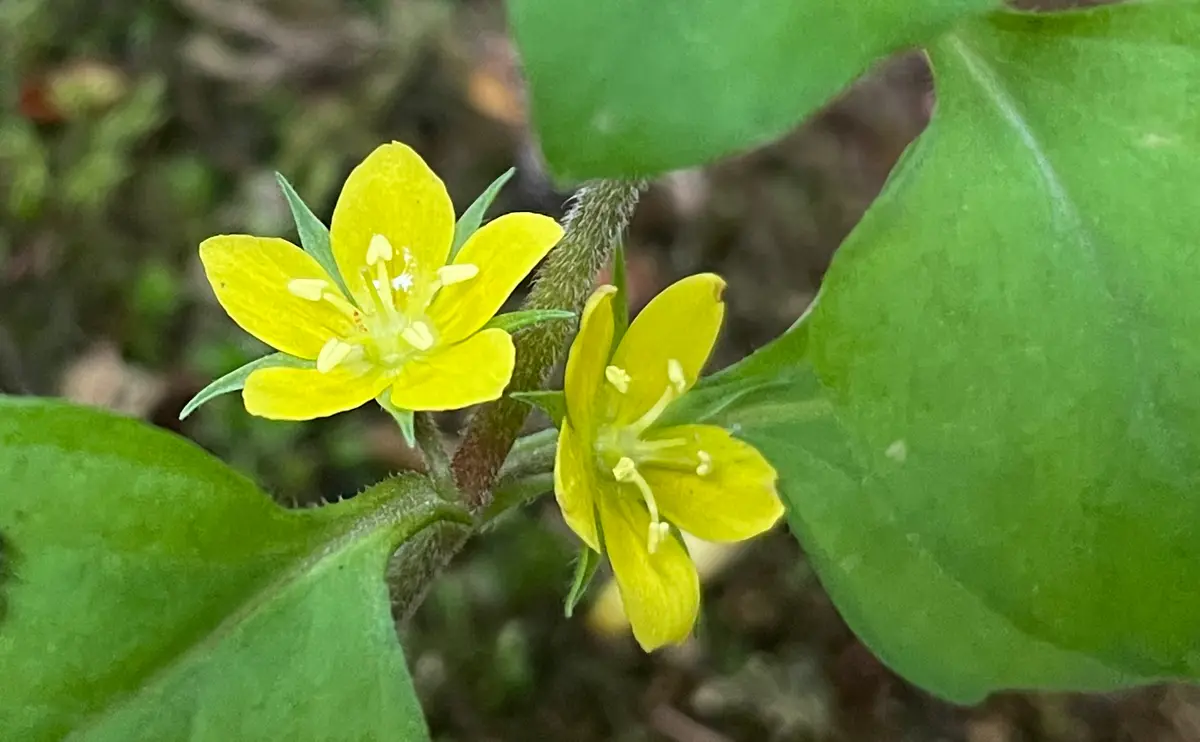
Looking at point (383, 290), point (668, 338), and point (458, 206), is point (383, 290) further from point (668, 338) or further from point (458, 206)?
point (458, 206)

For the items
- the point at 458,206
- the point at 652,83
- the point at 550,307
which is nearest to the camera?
the point at 652,83

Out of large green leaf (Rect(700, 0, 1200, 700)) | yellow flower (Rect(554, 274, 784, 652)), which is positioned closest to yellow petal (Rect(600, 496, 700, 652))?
yellow flower (Rect(554, 274, 784, 652))

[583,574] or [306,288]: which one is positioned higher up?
[306,288]

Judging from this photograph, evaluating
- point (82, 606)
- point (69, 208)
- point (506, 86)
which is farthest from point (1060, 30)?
point (69, 208)

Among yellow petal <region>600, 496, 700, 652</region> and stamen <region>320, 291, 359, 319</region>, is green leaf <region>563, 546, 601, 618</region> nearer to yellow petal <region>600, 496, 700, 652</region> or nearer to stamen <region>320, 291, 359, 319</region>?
yellow petal <region>600, 496, 700, 652</region>

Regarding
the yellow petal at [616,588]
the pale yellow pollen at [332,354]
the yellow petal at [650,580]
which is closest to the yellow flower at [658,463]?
the yellow petal at [650,580]

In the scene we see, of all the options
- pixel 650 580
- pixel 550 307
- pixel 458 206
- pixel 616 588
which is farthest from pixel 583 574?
pixel 458 206

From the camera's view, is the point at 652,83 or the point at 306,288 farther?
the point at 306,288

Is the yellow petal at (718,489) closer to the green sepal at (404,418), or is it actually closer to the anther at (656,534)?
the anther at (656,534)
